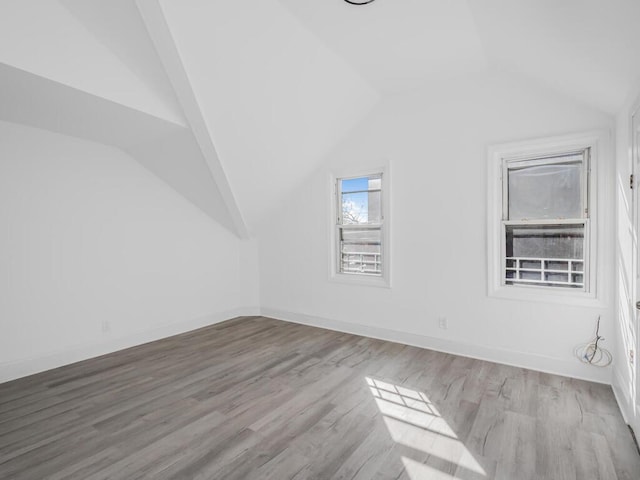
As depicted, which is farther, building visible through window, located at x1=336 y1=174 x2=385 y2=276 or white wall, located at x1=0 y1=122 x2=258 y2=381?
building visible through window, located at x1=336 y1=174 x2=385 y2=276

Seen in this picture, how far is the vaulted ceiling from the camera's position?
2061 mm

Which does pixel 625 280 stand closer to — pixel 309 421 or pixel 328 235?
pixel 309 421

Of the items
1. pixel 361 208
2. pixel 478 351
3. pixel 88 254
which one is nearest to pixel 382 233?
pixel 361 208

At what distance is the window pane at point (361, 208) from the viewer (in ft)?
13.9

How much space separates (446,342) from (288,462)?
227 centimetres

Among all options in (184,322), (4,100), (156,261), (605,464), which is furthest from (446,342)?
(4,100)

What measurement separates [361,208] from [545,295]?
2.17 metres

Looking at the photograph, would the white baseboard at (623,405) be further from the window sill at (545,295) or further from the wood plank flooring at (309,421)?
the window sill at (545,295)

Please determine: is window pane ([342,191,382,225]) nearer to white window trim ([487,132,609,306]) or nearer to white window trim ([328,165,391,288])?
white window trim ([328,165,391,288])

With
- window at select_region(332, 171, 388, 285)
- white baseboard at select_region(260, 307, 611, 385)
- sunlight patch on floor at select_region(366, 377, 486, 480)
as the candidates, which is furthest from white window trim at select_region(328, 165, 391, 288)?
sunlight patch on floor at select_region(366, 377, 486, 480)

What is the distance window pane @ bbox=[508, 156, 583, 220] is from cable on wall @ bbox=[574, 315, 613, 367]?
1033mm

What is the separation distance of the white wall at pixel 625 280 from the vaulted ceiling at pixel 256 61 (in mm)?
335

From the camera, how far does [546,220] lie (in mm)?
3123

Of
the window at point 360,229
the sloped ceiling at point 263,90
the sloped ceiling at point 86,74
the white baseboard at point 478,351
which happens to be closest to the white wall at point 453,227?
the white baseboard at point 478,351
